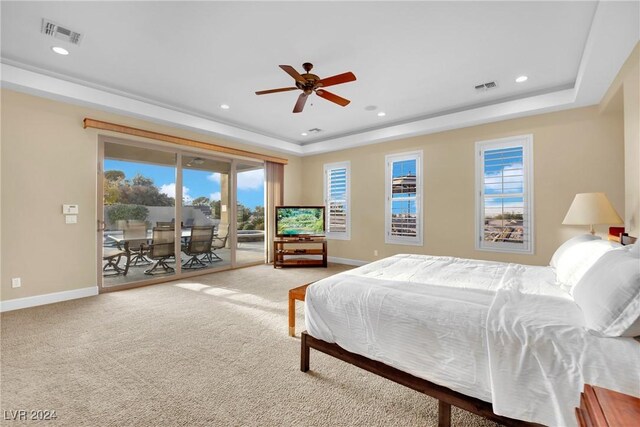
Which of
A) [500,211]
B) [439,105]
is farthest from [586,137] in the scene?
[439,105]

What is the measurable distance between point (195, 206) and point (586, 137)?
606cm

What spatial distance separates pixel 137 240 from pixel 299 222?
2968 millimetres

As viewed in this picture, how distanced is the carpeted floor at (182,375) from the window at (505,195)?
329 centimetres

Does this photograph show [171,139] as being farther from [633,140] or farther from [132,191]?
[633,140]

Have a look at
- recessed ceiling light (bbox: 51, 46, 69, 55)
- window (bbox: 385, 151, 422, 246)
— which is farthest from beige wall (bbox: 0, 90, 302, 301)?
window (bbox: 385, 151, 422, 246)

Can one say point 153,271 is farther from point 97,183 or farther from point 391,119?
point 391,119

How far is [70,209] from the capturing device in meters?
3.75

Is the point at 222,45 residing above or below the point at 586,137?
above

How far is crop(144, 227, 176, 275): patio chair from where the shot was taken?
4.61 m

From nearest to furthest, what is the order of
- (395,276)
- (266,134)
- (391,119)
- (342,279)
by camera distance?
(342,279) → (395,276) → (391,119) → (266,134)

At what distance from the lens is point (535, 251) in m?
4.12

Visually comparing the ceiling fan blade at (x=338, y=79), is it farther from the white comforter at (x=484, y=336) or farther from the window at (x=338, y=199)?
the window at (x=338, y=199)

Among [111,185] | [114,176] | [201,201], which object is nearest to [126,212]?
[111,185]

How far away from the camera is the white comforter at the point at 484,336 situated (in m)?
1.17
